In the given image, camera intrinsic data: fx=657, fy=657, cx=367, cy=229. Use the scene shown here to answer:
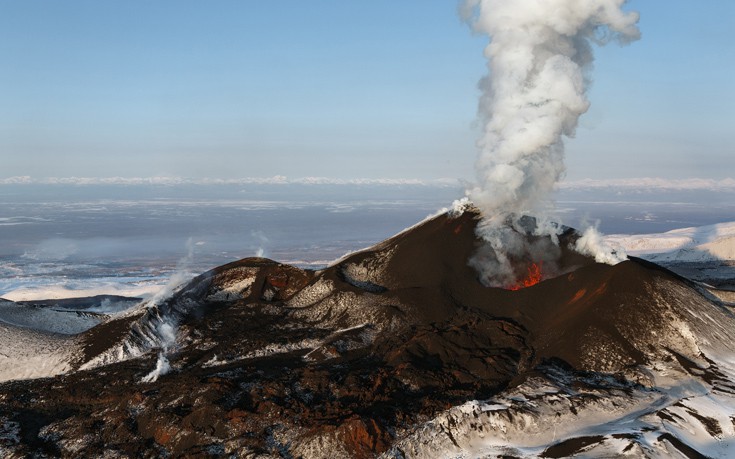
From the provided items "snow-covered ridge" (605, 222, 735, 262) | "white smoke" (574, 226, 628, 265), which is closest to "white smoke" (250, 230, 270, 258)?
"snow-covered ridge" (605, 222, 735, 262)

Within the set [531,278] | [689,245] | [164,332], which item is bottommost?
[164,332]

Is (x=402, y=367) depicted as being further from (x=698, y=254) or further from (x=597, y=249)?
(x=698, y=254)

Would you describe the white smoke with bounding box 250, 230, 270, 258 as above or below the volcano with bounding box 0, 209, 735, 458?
below

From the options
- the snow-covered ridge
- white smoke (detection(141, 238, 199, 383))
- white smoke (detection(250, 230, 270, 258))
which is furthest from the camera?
white smoke (detection(250, 230, 270, 258))

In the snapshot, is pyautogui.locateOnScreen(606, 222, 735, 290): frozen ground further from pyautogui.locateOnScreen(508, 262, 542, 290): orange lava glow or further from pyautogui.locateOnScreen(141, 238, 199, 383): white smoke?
pyautogui.locateOnScreen(141, 238, 199, 383): white smoke

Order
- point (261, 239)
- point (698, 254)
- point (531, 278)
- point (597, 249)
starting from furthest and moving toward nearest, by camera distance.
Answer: point (261, 239)
point (698, 254)
point (531, 278)
point (597, 249)

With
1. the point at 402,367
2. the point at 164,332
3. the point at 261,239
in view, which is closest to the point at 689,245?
the point at 261,239
